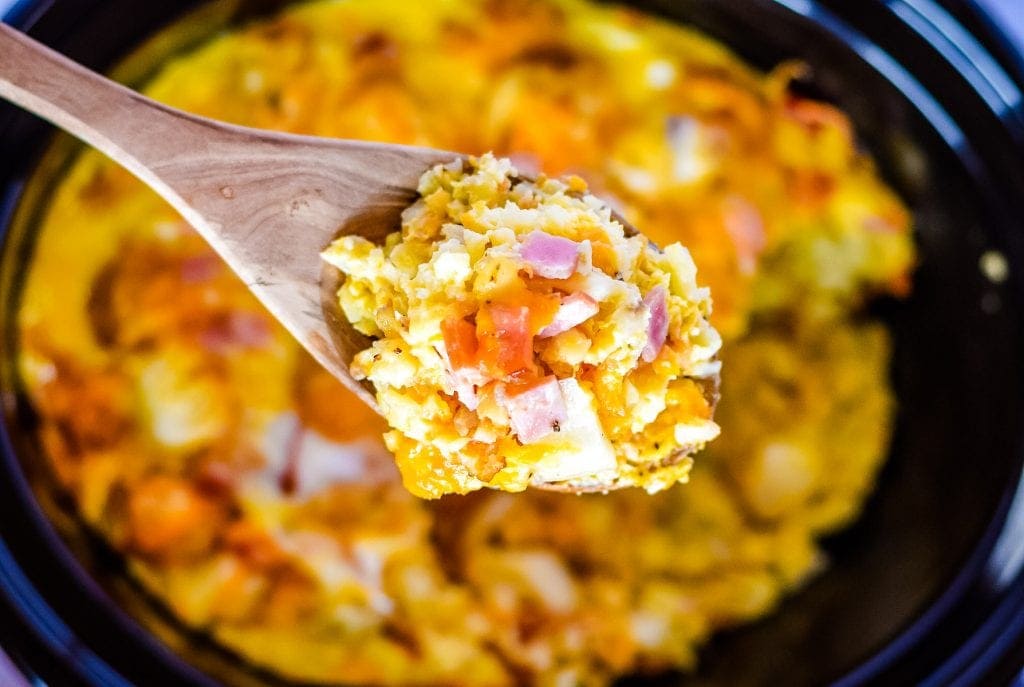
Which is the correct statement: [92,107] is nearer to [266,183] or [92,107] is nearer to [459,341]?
[266,183]

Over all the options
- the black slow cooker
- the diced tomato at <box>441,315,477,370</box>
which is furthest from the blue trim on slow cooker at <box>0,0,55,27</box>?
the diced tomato at <box>441,315,477,370</box>

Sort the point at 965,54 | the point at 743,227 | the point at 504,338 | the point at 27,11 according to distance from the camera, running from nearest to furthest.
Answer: the point at 504,338
the point at 27,11
the point at 965,54
the point at 743,227

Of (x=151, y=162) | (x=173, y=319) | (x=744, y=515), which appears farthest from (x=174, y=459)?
(x=744, y=515)

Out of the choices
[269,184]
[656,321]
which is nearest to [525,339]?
[656,321]

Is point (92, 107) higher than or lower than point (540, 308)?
lower

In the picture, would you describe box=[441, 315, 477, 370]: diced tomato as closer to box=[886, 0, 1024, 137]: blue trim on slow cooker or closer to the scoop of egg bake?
the scoop of egg bake
